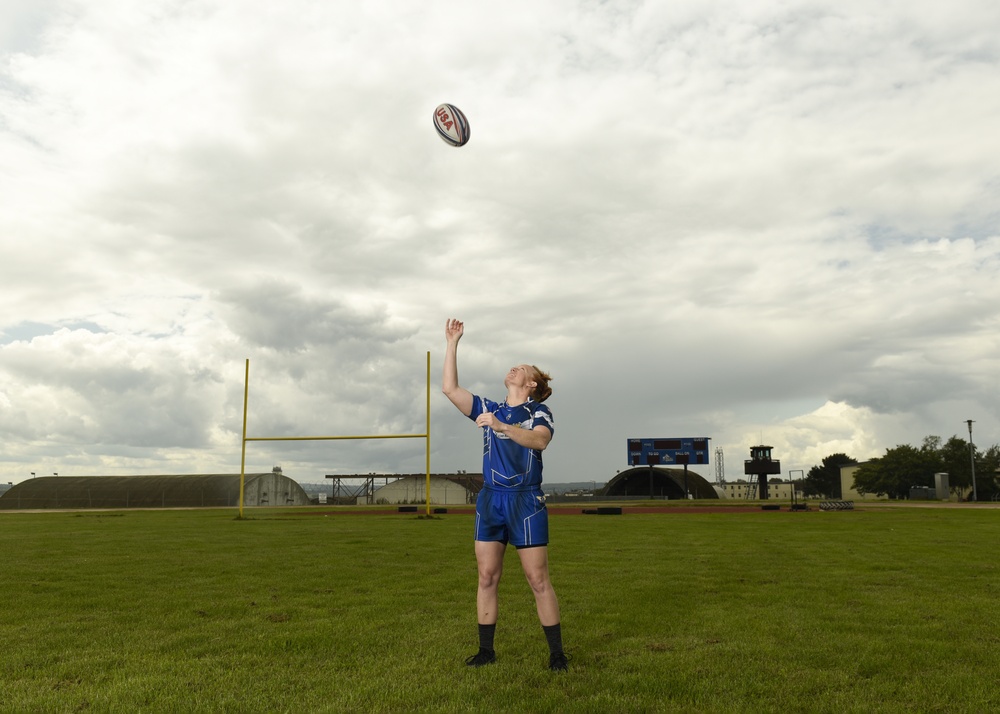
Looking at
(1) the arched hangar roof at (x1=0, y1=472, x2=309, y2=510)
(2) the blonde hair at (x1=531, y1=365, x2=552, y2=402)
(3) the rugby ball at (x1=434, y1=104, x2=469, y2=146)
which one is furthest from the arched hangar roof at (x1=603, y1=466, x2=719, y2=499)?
(2) the blonde hair at (x1=531, y1=365, x2=552, y2=402)

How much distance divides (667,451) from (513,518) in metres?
85.3

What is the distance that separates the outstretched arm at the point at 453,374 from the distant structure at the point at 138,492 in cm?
6502

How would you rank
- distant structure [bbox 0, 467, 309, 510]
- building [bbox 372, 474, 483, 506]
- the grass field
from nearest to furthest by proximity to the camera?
the grass field
distant structure [bbox 0, 467, 309, 510]
building [bbox 372, 474, 483, 506]

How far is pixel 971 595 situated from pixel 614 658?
6133 mm

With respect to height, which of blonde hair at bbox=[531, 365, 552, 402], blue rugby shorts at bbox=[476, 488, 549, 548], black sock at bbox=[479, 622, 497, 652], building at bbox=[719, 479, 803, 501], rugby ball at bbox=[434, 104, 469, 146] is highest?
rugby ball at bbox=[434, 104, 469, 146]

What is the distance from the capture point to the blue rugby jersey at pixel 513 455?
5.91 meters

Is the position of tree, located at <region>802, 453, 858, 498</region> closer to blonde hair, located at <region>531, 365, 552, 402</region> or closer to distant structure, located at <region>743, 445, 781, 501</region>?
distant structure, located at <region>743, 445, 781, 501</region>

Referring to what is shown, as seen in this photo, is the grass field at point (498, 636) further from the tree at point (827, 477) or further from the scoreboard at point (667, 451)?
the tree at point (827, 477)

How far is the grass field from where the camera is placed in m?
5.03

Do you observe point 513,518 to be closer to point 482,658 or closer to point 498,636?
point 482,658

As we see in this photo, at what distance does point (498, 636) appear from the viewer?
22.6ft

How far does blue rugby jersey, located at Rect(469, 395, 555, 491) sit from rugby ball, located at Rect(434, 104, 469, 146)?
12.3 meters

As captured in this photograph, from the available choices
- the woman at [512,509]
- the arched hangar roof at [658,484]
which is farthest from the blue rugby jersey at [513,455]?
the arched hangar roof at [658,484]

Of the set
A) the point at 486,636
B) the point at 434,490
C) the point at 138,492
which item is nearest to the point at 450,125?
the point at 486,636
